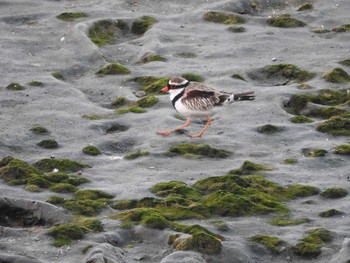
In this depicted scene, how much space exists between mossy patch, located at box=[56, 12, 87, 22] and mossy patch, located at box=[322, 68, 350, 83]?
705 centimetres

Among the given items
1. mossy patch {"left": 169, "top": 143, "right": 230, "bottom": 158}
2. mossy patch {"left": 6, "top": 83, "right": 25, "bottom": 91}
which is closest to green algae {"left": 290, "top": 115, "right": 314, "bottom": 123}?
mossy patch {"left": 169, "top": 143, "right": 230, "bottom": 158}

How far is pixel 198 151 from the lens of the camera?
17578 mm

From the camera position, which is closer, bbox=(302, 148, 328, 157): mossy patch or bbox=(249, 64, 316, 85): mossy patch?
bbox=(302, 148, 328, 157): mossy patch

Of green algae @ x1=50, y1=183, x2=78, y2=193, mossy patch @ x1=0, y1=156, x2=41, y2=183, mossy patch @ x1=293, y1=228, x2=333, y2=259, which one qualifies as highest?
mossy patch @ x1=293, y1=228, x2=333, y2=259

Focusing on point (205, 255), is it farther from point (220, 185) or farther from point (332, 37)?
point (332, 37)

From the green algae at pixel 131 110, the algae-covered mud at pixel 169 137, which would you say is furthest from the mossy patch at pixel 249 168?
the green algae at pixel 131 110

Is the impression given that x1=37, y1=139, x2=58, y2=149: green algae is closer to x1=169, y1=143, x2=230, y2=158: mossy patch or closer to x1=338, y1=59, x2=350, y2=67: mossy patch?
x1=169, y1=143, x2=230, y2=158: mossy patch

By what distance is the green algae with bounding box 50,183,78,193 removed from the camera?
15.6m

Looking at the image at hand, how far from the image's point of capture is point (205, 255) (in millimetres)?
13211

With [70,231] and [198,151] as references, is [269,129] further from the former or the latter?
[70,231]

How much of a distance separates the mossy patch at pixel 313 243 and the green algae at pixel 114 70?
873 centimetres

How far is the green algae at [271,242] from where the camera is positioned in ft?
44.5

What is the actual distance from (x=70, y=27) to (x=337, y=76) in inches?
278

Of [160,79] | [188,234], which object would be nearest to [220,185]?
[188,234]
